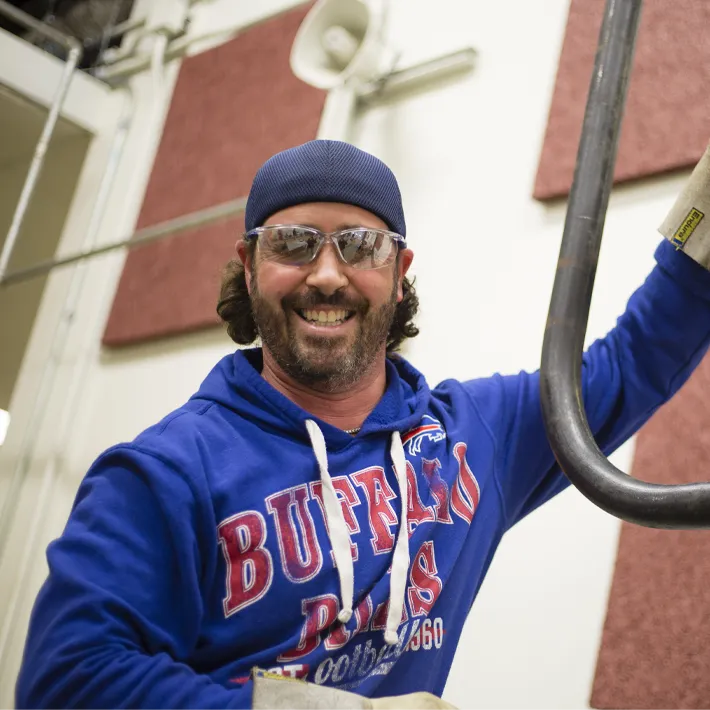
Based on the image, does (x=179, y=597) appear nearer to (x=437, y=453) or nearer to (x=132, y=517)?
(x=132, y=517)

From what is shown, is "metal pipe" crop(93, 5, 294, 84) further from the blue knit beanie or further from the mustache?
the mustache

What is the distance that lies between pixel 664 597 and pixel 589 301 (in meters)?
0.93

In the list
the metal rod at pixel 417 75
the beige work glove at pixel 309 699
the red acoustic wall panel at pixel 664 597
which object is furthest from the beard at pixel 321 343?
the metal rod at pixel 417 75

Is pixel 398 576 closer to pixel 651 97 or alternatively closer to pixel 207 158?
pixel 651 97

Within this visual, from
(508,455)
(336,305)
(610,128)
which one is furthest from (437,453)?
(610,128)

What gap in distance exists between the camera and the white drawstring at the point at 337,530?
3.22ft

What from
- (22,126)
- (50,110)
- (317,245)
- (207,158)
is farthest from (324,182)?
(22,126)

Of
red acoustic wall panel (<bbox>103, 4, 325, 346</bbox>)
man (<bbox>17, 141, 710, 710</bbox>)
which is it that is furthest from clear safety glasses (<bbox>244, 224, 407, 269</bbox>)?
red acoustic wall panel (<bbox>103, 4, 325, 346</bbox>)

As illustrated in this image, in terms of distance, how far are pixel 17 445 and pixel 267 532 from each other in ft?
7.49

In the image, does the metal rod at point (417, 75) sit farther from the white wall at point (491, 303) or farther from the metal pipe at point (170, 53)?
the metal pipe at point (170, 53)

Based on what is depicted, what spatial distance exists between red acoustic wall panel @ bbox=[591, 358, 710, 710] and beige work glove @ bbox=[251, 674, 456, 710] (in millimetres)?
782

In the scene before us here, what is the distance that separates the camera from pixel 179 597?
91 centimetres

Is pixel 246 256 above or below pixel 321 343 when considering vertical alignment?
above

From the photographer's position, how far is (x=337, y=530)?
1003mm
